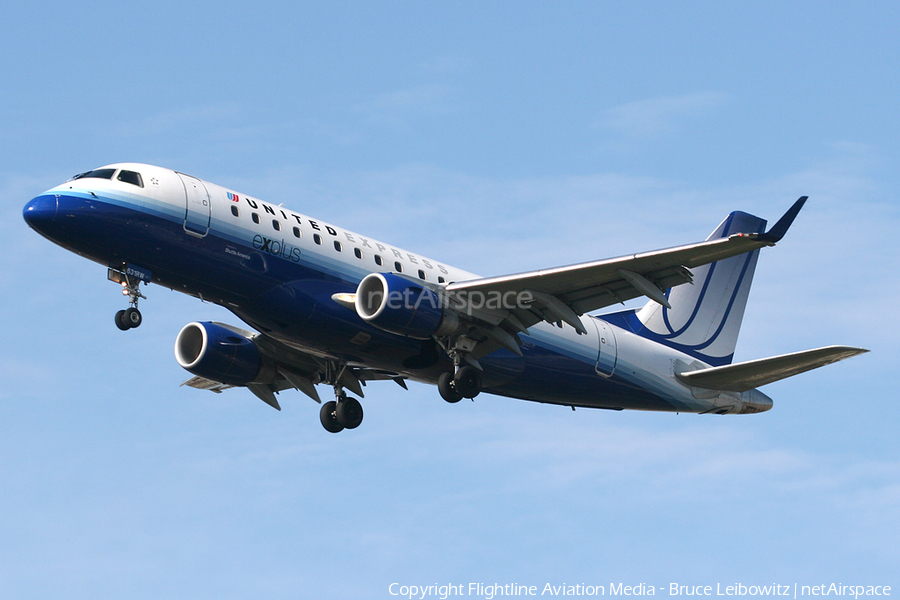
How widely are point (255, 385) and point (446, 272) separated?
7.54 meters

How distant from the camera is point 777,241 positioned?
86.0ft

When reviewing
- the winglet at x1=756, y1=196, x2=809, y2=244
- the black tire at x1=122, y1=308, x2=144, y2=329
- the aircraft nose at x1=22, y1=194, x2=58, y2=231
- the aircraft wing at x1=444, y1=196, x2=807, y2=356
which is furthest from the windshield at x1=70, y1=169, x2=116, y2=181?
the winglet at x1=756, y1=196, x2=809, y2=244

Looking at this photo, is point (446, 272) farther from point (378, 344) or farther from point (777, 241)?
point (777, 241)

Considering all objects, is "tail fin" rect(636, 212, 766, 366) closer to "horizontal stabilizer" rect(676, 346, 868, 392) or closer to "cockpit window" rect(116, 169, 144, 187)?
"horizontal stabilizer" rect(676, 346, 868, 392)

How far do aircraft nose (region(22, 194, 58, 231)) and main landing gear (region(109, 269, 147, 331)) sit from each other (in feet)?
6.51

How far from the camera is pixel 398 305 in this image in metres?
29.3

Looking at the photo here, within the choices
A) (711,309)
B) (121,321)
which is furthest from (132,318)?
(711,309)

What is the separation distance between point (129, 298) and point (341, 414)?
8250mm

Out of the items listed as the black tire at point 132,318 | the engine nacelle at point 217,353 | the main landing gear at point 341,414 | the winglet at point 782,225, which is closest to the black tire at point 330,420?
the main landing gear at point 341,414

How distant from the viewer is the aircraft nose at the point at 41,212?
1095 inches

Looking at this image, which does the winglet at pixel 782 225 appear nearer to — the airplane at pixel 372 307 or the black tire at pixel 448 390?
the airplane at pixel 372 307

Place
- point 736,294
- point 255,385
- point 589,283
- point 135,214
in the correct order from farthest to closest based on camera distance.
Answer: point 736,294
point 255,385
point 589,283
point 135,214

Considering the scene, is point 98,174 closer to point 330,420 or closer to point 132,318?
point 132,318

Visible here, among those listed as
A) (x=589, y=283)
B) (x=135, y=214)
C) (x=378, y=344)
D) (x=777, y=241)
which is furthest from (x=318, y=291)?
(x=777, y=241)
